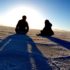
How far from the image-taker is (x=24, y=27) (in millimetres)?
25672

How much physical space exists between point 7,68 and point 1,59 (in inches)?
50.6

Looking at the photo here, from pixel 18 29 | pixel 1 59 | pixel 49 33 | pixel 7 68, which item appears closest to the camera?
pixel 7 68

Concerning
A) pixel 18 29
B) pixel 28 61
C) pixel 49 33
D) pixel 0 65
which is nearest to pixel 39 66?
pixel 28 61

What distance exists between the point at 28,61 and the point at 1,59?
887mm

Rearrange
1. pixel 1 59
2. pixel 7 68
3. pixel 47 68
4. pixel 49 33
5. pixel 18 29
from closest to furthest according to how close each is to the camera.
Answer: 1. pixel 7 68
2. pixel 47 68
3. pixel 1 59
4. pixel 18 29
5. pixel 49 33

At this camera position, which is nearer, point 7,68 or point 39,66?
point 7,68

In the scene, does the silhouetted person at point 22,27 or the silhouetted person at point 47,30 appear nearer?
the silhouetted person at point 22,27

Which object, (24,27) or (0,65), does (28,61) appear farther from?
(24,27)

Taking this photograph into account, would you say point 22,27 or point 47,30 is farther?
point 47,30

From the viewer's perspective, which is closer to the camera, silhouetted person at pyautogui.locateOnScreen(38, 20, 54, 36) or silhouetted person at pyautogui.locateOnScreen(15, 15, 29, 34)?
silhouetted person at pyautogui.locateOnScreen(15, 15, 29, 34)

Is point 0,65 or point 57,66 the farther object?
point 57,66

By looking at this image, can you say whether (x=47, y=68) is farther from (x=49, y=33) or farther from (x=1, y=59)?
(x=49, y=33)

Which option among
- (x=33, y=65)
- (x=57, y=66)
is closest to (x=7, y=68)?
(x=33, y=65)

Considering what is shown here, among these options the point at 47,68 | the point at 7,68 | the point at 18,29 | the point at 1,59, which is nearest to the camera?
the point at 7,68
